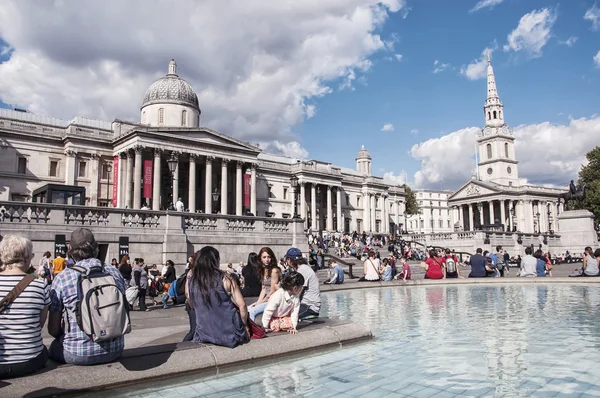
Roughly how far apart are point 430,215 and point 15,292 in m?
139

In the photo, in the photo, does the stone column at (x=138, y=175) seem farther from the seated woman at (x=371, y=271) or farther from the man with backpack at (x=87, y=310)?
the man with backpack at (x=87, y=310)

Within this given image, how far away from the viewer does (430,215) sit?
446 ft

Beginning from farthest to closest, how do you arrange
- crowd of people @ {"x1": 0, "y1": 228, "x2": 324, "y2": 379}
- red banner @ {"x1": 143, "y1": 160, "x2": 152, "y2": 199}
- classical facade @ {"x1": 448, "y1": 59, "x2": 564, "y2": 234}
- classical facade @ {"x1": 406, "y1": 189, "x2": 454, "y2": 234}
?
classical facade @ {"x1": 406, "y1": 189, "x2": 454, "y2": 234}
classical facade @ {"x1": 448, "y1": 59, "x2": 564, "y2": 234}
red banner @ {"x1": 143, "y1": 160, "x2": 152, "y2": 199}
crowd of people @ {"x1": 0, "y1": 228, "x2": 324, "y2": 379}

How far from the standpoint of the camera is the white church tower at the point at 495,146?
102500mm

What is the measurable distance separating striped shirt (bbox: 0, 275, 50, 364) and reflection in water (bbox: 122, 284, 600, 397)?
3.76 feet

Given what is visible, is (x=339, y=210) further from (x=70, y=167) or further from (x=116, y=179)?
(x=70, y=167)

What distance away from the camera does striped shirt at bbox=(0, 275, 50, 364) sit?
4.15 metres

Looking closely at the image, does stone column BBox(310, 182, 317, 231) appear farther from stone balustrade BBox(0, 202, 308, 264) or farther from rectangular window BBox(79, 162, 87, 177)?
stone balustrade BBox(0, 202, 308, 264)

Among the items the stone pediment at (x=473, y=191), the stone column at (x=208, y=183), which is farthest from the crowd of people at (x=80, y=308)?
the stone pediment at (x=473, y=191)

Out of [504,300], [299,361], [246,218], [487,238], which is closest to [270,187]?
[487,238]

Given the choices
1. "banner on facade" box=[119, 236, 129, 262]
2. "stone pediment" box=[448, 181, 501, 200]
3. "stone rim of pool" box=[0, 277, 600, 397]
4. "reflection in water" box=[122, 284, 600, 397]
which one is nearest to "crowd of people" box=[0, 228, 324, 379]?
"stone rim of pool" box=[0, 277, 600, 397]

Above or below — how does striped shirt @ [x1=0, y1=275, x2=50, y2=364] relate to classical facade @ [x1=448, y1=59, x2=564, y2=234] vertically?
below

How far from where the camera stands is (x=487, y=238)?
44.8 metres

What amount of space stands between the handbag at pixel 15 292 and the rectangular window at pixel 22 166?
4722 centimetres
